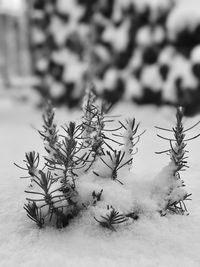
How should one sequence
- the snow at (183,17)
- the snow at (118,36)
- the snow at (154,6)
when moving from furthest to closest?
1. the snow at (118,36)
2. the snow at (154,6)
3. the snow at (183,17)

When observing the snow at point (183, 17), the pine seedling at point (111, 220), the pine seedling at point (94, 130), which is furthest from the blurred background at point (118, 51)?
the pine seedling at point (111, 220)

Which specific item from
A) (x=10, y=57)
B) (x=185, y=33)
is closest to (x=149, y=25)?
(x=185, y=33)

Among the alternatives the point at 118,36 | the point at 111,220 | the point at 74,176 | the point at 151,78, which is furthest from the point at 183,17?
the point at 111,220

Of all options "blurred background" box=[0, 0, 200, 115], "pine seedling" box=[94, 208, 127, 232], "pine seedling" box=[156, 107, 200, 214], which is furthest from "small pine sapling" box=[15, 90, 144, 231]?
"blurred background" box=[0, 0, 200, 115]

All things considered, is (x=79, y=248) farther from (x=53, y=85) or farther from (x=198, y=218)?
(x=53, y=85)

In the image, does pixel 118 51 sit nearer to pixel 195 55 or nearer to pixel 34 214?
pixel 195 55

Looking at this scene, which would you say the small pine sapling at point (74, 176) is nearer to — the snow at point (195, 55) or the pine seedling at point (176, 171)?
the pine seedling at point (176, 171)
